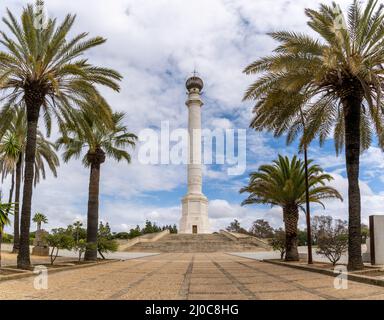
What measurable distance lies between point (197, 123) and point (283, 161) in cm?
3194

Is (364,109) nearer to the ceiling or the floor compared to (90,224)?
nearer to the ceiling

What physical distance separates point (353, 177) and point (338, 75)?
→ 3.51 meters

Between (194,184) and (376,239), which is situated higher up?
(194,184)

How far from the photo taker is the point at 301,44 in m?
13.6

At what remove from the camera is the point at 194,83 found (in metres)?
55.7

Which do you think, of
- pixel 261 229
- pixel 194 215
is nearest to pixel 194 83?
pixel 194 215

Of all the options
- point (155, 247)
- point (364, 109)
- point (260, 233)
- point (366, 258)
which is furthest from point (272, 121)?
point (260, 233)

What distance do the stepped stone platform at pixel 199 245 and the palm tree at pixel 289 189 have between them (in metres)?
17.5

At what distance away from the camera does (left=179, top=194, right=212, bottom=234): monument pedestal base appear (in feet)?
161

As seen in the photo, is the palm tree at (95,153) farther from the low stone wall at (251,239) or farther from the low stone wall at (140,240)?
the low stone wall at (251,239)

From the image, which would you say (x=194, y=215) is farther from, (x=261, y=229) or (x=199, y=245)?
(x=261, y=229)

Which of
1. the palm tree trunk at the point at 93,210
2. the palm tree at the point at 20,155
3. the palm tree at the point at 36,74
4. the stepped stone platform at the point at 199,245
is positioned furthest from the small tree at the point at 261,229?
the palm tree at the point at 36,74
